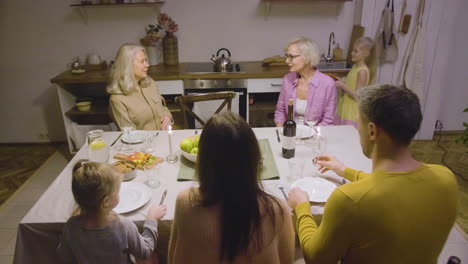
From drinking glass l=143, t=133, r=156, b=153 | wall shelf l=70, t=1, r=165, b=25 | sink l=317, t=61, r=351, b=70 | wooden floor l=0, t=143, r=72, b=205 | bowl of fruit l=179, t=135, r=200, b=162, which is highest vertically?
wall shelf l=70, t=1, r=165, b=25

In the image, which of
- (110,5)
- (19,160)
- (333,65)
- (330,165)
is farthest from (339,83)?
(19,160)

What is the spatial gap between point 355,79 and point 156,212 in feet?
7.72

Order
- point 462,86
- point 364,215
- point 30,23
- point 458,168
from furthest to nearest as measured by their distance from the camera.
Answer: point 462,86
point 30,23
point 458,168
point 364,215

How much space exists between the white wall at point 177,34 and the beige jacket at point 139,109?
1233 millimetres

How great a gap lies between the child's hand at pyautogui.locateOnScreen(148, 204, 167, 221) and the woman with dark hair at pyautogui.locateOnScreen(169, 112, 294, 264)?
38 cm

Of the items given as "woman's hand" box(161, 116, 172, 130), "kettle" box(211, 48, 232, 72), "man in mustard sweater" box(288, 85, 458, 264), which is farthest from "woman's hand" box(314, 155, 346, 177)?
"kettle" box(211, 48, 232, 72)

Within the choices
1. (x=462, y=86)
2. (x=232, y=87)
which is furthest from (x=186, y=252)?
(x=462, y=86)

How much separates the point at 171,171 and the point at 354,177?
0.90 meters

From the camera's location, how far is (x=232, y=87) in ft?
11.3

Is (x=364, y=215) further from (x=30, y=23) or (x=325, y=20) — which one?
(x=30, y=23)

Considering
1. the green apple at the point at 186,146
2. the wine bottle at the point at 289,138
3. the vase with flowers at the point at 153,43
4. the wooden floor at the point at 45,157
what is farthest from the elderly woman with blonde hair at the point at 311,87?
the vase with flowers at the point at 153,43

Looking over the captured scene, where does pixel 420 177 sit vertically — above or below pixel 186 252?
above

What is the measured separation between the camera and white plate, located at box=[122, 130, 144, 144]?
2137 mm

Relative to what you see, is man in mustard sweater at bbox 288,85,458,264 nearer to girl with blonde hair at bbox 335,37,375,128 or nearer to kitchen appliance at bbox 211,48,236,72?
girl with blonde hair at bbox 335,37,375,128
